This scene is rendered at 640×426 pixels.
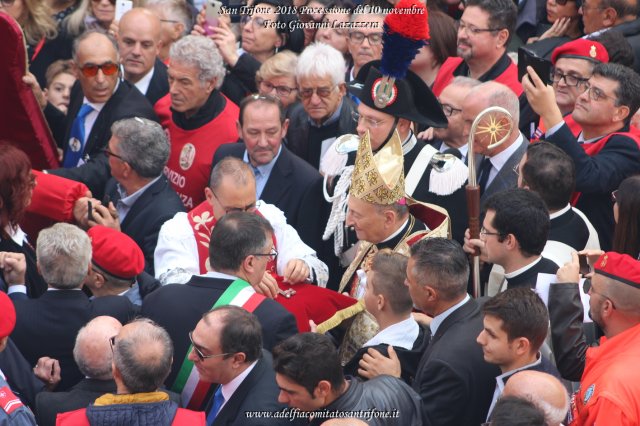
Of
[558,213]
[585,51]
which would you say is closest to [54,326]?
[558,213]

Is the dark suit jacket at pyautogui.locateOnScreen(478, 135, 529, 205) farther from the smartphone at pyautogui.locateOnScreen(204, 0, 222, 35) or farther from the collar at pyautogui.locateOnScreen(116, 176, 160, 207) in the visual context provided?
the smartphone at pyautogui.locateOnScreen(204, 0, 222, 35)

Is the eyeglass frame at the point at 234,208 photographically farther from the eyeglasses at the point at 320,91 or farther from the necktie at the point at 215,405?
the eyeglasses at the point at 320,91

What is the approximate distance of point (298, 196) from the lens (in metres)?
6.79

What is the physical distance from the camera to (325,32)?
8617mm

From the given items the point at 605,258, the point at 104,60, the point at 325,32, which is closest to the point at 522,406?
the point at 605,258

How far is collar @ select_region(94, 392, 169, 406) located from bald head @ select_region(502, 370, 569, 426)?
1377mm

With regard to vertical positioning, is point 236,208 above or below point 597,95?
below

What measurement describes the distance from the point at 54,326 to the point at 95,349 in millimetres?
594

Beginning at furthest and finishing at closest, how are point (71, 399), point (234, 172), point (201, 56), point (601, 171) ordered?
point (201, 56)
point (601, 171)
point (234, 172)
point (71, 399)

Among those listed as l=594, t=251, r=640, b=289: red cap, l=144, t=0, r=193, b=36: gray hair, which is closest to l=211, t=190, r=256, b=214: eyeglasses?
l=594, t=251, r=640, b=289: red cap

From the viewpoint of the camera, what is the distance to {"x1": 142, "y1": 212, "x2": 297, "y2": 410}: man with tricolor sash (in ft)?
16.4

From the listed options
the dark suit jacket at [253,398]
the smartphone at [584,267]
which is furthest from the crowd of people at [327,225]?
the smartphone at [584,267]

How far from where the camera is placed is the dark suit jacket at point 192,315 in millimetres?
4996

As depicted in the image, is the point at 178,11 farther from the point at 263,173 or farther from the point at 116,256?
the point at 116,256
